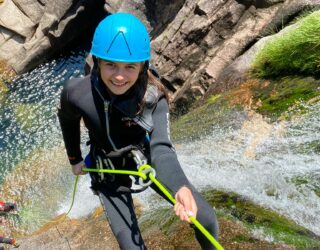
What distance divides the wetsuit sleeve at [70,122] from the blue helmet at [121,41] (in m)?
0.52

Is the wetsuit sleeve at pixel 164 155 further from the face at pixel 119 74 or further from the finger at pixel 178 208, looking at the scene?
the face at pixel 119 74

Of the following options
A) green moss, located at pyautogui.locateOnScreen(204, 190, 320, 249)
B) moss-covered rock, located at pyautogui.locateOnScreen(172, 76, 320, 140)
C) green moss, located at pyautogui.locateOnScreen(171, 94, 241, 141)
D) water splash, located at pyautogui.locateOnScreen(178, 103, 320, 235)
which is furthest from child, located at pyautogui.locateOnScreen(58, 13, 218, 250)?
Result: green moss, located at pyautogui.locateOnScreen(171, 94, 241, 141)

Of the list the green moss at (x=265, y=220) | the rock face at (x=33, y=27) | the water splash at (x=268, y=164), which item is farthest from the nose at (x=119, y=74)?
the rock face at (x=33, y=27)

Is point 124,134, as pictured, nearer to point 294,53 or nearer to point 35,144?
point 294,53

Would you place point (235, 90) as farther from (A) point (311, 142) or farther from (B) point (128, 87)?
(B) point (128, 87)

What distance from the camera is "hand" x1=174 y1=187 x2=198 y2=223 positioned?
2.45m

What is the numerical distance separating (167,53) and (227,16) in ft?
6.78

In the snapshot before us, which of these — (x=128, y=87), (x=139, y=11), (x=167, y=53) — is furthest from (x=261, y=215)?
(x=139, y=11)

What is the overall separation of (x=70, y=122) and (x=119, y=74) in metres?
0.91

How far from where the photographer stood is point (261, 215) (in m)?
4.57

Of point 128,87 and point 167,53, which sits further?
→ point 167,53

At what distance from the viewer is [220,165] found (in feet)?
22.2

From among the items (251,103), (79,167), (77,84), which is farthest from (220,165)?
(77,84)

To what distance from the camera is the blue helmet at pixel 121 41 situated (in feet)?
9.52
